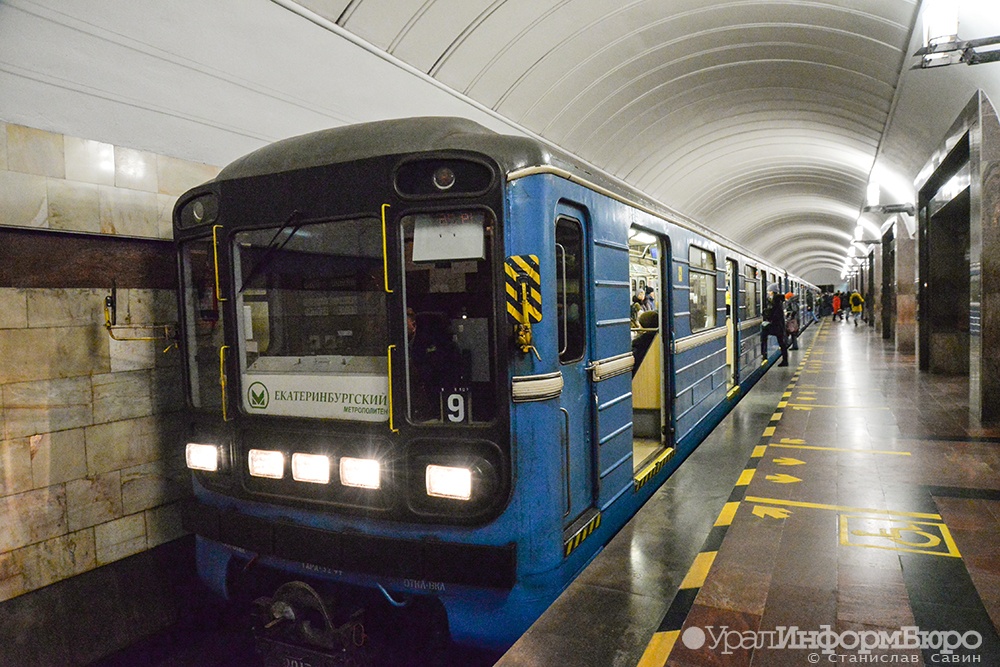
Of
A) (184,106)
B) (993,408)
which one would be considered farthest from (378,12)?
(993,408)

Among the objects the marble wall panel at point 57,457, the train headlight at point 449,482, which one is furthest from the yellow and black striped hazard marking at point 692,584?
the marble wall panel at point 57,457

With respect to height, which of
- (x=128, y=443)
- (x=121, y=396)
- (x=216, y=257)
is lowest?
(x=128, y=443)

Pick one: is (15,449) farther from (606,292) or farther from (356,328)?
(606,292)

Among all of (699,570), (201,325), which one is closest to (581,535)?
(699,570)

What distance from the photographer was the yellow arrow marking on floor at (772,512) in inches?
184

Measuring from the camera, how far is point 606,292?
389 cm

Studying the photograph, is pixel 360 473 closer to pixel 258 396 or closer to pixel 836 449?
pixel 258 396

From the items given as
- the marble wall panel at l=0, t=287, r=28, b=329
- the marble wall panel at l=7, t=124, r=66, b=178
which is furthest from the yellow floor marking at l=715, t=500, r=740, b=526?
the marble wall panel at l=7, t=124, r=66, b=178

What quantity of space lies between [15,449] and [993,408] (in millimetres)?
9749

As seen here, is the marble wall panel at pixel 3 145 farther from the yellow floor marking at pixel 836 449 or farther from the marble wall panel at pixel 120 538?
the yellow floor marking at pixel 836 449

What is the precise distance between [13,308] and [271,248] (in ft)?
5.77

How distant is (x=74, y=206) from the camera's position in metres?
4.06

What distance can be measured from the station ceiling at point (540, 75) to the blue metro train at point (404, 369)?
1.51 metres

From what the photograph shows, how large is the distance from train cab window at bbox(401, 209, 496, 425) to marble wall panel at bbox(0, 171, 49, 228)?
97.9 inches
